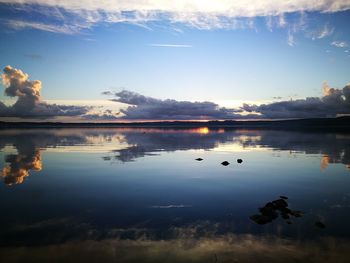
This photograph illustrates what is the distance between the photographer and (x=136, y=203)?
19.2 metres

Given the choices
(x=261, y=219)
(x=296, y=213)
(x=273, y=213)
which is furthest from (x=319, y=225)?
(x=261, y=219)

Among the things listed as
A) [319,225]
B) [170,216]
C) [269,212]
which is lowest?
[170,216]

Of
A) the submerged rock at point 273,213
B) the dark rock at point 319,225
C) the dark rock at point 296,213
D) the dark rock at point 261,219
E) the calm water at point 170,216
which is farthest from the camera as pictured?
the dark rock at point 296,213

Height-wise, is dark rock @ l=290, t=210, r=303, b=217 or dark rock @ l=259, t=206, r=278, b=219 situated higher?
dark rock @ l=259, t=206, r=278, b=219

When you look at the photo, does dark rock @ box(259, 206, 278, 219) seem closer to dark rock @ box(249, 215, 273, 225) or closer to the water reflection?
dark rock @ box(249, 215, 273, 225)

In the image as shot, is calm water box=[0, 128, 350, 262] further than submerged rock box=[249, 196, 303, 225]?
No

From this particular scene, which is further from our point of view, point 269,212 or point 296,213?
point 296,213

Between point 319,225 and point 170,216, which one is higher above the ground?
point 319,225

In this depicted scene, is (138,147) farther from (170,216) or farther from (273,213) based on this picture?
(273,213)

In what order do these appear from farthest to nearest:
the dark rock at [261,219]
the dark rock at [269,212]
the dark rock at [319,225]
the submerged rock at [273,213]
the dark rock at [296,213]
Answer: the dark rock at [296,213]
the dark rock at [269,212]
the submerged rock at [273,213]
the dark rock at [261,219]
the dark rock at [319,225]

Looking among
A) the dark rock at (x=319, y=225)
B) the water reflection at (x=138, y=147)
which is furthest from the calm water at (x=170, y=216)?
the water reflection at (x=138, y=147)

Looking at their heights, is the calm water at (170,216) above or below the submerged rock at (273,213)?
below

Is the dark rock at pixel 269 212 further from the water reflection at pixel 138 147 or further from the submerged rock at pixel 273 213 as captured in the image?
the water reflection at pixel 138 147

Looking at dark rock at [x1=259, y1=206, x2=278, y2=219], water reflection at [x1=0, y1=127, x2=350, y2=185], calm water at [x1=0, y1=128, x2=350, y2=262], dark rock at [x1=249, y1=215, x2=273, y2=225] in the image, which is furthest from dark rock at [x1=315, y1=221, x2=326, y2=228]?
water reflection at [x1=0, y1=127, x2=350, y2=185]
